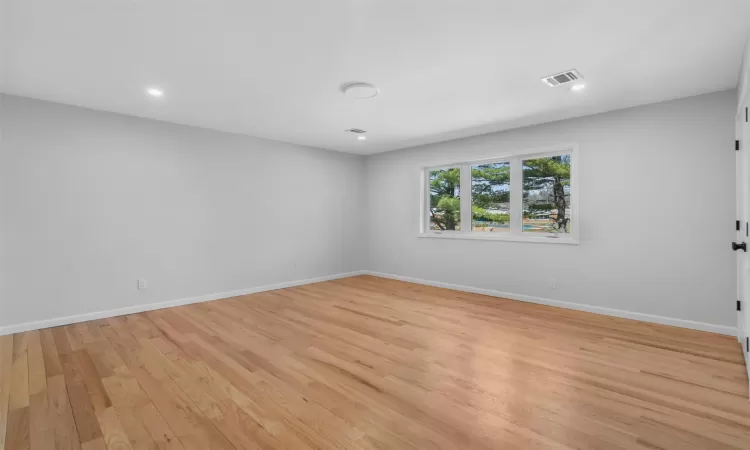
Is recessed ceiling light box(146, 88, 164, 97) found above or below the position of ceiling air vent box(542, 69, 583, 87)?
above

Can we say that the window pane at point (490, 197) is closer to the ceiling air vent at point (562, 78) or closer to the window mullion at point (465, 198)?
the window mullion at point (465, 198)

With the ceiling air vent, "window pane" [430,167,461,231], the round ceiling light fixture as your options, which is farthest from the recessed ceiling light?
"window pane" [430,167,461,231]

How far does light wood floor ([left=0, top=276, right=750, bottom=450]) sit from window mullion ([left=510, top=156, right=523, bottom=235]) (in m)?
1.46

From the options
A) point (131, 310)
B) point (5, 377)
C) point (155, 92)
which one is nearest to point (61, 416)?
point (5, 377)

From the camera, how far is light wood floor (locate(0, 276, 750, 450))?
1.87 m

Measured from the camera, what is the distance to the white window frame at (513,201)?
448cm

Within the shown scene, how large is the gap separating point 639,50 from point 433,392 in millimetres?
2967

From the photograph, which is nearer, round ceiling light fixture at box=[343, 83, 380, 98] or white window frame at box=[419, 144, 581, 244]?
round ceiling light fixture at box=[343, 83, 380, 98]

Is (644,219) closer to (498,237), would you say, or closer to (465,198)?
(498,237)

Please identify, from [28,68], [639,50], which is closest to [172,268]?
[28,68]

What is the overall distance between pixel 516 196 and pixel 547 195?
1.37 feet

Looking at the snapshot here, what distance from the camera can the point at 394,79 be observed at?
3.25 metres

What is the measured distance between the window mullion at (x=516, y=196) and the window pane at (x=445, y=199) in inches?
37.9

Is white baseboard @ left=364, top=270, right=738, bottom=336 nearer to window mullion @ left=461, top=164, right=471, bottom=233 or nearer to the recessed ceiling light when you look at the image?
window mullion @ left=461, top=164, right=471, bottom=233
